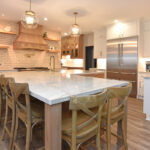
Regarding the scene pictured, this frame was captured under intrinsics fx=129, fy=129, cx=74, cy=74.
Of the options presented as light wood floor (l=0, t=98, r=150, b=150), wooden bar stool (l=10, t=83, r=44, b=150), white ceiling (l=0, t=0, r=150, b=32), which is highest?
white ceiling (l=0, t=0, r=150, b=32)

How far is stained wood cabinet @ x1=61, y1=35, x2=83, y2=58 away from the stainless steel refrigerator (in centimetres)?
202

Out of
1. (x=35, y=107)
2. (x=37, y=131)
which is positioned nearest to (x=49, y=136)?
(x=35, y=107)

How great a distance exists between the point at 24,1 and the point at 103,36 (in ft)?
11.8

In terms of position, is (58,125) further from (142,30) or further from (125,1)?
(142,30)

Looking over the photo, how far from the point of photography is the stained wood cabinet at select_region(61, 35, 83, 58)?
6.99 metres

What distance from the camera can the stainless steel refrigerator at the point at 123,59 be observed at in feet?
15.1

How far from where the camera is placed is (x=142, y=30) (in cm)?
472

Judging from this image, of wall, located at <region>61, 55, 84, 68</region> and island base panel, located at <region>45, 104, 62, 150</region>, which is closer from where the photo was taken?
island base panel, located at <region>45, 104, 62, 150</region>

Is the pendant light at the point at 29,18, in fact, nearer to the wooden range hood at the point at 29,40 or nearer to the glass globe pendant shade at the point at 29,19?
the glass globe pendant shade at the point at 29,19

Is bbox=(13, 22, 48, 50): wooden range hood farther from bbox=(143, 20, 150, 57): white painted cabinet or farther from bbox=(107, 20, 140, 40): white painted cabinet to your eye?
bbox=(143, 20, 150, 57): white painted cabinet

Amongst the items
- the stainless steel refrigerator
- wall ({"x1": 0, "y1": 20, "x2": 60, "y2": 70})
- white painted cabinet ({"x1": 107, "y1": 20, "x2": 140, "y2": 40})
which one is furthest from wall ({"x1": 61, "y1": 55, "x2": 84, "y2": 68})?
white painted cabinet ({"x1": 107, "y1": 20, "x2": 140, "y2": 40})

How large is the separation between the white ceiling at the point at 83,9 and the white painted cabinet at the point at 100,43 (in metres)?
1.18

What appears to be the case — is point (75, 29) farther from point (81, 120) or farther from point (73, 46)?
point (73, 46)

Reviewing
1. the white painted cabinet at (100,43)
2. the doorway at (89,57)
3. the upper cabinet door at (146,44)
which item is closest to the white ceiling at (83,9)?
the upper cabinet door at (146,44)
